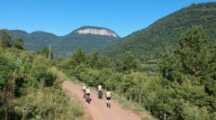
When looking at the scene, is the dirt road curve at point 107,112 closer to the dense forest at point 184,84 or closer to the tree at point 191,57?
the dense forest at point 184,84

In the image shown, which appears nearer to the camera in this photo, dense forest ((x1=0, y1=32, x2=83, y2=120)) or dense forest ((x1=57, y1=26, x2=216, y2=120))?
dense forest ((x1=0, y1=32, x2=83, y2=120))

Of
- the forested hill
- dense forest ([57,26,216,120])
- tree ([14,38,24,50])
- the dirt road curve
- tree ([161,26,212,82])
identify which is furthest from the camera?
the forested hill

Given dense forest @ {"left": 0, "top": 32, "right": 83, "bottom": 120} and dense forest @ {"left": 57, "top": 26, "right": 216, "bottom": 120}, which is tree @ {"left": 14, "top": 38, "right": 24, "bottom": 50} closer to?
dense forest @ {"left": 57, "top": 26, "right": 216, "bottom": 120}

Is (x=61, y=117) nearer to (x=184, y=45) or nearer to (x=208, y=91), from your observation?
(x=208, y=91)

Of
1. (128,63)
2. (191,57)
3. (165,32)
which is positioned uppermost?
(165,32)

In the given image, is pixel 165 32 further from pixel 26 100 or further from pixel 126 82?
pixel 26 100

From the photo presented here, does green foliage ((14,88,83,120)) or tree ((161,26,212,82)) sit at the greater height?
tree ((161,26,212,82))

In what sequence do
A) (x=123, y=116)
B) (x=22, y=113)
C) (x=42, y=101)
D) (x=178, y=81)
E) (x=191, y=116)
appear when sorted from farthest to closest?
1. (x=178, y=81)
2. (x=191, y=116)
3. (x=123, y=116)
4. (x=42, y=101)
5. (x=22, y=113)

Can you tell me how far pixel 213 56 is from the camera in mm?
40562

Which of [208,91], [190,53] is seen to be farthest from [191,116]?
[190,53]

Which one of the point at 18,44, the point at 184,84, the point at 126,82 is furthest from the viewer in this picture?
the point at 18,44

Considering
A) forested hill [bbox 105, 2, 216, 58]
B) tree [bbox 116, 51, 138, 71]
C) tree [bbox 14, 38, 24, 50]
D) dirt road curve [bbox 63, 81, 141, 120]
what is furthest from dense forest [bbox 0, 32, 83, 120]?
forested hill [bbox 105, 2, 216, 58]

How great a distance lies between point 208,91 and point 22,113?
85.9 ft

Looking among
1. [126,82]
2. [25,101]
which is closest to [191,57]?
[126,82]
